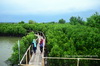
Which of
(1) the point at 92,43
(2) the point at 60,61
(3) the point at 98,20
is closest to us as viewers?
(2) the point at 60,61

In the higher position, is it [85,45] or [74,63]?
[85,45]

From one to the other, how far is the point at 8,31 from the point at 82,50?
153 ft

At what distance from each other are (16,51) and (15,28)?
37.8 m

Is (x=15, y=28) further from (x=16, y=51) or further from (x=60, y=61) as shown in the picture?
(x=60, y=61)

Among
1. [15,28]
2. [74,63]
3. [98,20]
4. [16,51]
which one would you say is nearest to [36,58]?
[74,63]

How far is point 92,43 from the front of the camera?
1520 cm

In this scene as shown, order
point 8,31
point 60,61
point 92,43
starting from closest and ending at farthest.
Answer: point 60,61
point 92,43
point 8,31

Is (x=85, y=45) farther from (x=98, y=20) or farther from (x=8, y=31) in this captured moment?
(x=8, y=31)

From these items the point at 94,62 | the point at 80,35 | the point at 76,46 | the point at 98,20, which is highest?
the point at 98,20

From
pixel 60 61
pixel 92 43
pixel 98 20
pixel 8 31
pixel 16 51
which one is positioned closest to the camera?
pixel 60 61

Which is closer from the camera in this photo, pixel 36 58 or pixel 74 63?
pixel 74 63

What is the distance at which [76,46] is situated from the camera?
15.9m

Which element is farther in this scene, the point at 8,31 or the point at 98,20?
the point at 8,31

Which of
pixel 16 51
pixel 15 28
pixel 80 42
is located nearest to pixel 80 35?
pixel 80 42
